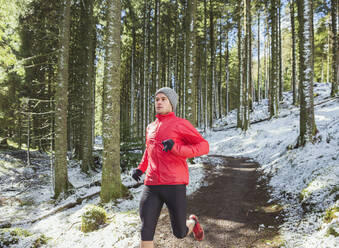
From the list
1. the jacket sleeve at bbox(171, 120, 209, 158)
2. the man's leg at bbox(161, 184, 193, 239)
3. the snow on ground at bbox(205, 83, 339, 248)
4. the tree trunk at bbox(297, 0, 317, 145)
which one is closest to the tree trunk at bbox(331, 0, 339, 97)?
the tree trunk at bbox(297, 0, 317, 145)

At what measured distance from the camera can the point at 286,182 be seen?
653 centimetres

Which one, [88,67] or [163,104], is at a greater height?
[88,67]

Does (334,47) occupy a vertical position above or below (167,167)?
above

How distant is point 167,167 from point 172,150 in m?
0.31

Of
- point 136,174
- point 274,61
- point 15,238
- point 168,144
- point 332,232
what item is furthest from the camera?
point 274,61

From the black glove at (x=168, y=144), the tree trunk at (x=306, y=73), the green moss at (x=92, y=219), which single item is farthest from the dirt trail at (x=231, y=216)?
the tree trunk at (x=306, y=73)

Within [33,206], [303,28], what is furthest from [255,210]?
[33,206]

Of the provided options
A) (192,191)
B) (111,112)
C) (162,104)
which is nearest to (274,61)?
(192,191)

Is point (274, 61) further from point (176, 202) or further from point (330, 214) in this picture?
point (176, 202)

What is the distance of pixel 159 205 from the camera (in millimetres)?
2834

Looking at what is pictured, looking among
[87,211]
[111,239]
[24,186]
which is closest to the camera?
[111,239]

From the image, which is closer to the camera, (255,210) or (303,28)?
(255,210)

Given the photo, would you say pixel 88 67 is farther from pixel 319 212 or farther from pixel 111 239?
pixel 319 212

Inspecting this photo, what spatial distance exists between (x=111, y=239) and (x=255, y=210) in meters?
3.82
